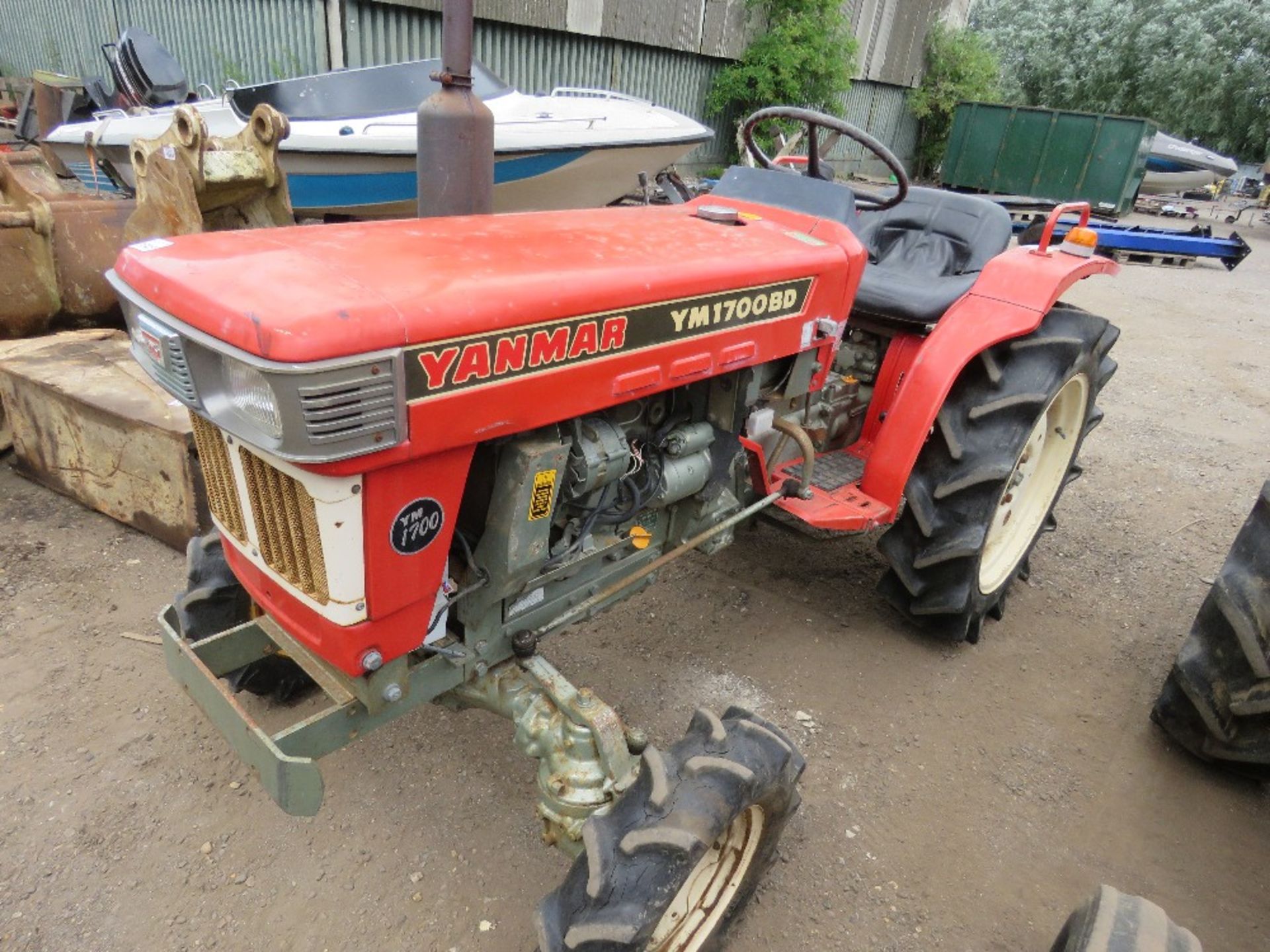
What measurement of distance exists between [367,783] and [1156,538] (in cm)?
336

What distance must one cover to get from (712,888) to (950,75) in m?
17.0

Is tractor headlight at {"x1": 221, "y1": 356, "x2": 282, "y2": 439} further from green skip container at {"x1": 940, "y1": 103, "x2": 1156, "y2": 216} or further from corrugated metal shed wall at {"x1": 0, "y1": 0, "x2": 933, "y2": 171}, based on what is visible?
green skip container at {"x1": 940, "y1": 103, "x2": 1156, "y2": 216}

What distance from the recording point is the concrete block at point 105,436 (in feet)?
9.44

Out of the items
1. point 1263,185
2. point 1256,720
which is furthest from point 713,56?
point 1263,185

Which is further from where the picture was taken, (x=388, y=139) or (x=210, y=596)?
(x=388, y=139)

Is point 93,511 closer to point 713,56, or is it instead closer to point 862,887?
point 862,887

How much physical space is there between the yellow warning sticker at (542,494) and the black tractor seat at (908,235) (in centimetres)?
128

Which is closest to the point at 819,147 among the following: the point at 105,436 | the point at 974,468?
the point at 974,468

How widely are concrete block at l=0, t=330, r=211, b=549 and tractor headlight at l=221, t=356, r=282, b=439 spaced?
1693 millimetres

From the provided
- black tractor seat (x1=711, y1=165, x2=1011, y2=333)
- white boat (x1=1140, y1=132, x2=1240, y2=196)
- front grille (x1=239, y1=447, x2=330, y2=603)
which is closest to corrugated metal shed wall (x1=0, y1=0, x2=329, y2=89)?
black tractor seat (x1=711, y1=165, x2=1011, y2=333)

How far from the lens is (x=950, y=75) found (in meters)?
→ 15.6

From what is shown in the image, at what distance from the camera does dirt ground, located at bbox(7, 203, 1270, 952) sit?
190 cm

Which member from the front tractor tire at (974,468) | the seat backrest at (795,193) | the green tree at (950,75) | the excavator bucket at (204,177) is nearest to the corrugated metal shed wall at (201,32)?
the excavator bucket at (204,177)

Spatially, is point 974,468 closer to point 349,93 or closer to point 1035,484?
point 1035,484
